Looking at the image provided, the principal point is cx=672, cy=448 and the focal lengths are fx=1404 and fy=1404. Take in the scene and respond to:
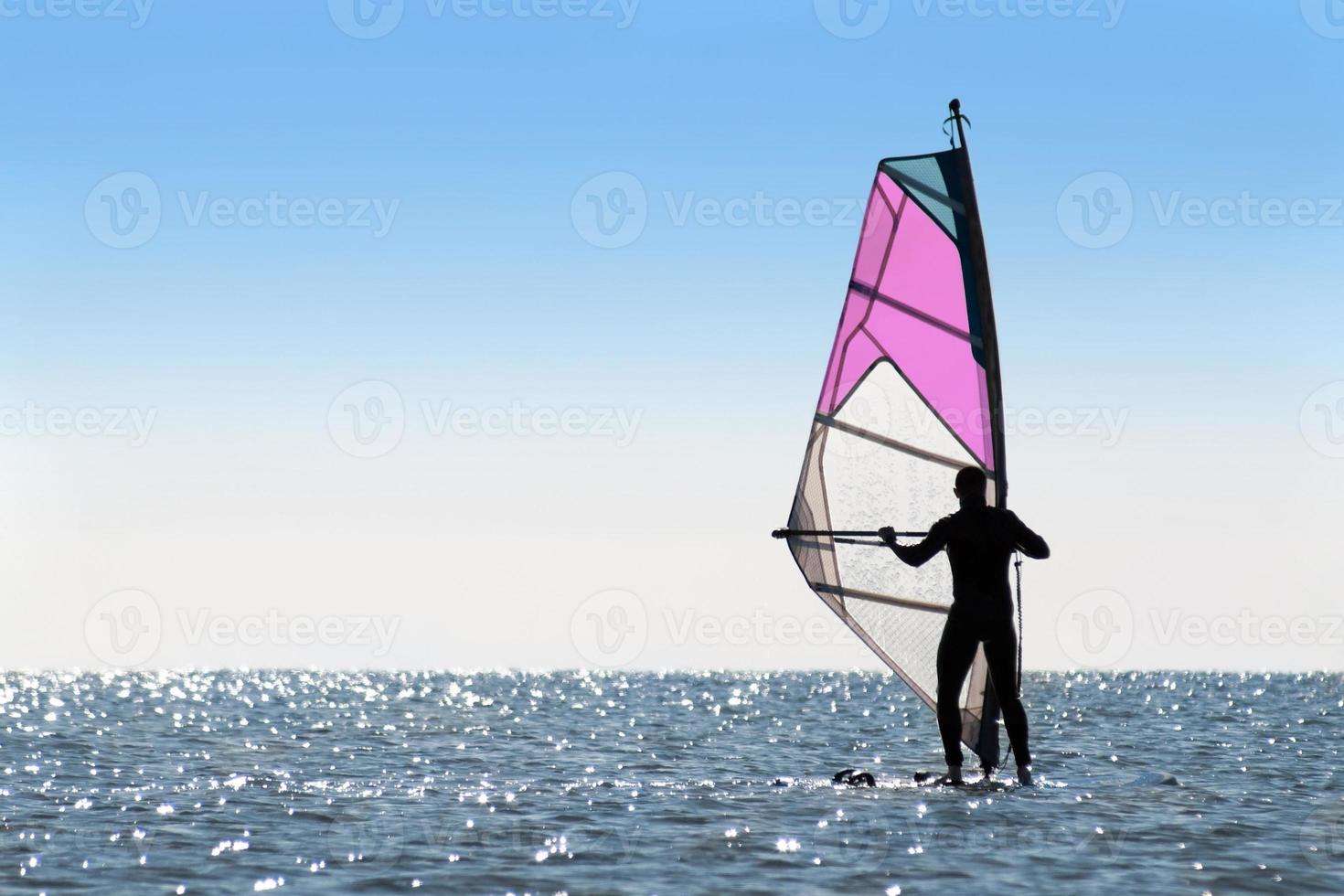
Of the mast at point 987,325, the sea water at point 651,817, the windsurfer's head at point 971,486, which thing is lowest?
the sea water at point 651,817

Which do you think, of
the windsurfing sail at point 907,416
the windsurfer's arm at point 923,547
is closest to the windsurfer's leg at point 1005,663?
the windsurfer's arm at point 923,547

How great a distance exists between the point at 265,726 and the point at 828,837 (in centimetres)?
1715

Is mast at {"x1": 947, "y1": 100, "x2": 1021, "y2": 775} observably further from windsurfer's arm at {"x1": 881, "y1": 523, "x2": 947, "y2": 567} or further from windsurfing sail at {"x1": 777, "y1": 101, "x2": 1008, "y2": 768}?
windsurfer's arm at {"x1": 881, "y1": 523, "x2": 947, "y2": 567}

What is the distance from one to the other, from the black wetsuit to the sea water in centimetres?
88

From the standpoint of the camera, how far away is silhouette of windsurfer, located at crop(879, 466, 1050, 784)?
9719 millimetres

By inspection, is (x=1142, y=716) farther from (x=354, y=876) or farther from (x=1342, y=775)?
(x=354, y=876)

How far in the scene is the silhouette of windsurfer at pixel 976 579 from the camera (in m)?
9.72

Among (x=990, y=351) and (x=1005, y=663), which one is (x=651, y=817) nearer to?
(x=1005, y=663)

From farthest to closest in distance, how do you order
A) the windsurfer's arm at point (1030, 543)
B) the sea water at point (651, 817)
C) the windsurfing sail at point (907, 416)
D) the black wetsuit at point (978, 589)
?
the windsurfing sail at point (907, 416)
the black wetsuit at point (978, 589)
the windsurfer's arm at point (1030, 543)
the sea water at point (651, 817)

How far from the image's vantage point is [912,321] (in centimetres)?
1104

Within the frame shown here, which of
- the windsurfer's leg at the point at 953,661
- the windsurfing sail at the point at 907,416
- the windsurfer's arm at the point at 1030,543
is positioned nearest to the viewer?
the windsurfer's arm at the point at 1030,543

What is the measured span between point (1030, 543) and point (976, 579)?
464mm

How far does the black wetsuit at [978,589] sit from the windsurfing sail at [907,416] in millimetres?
871

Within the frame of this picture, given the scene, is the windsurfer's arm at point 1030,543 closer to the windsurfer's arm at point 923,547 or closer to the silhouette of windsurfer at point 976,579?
the silhouette of windsurfer at point 976,579
